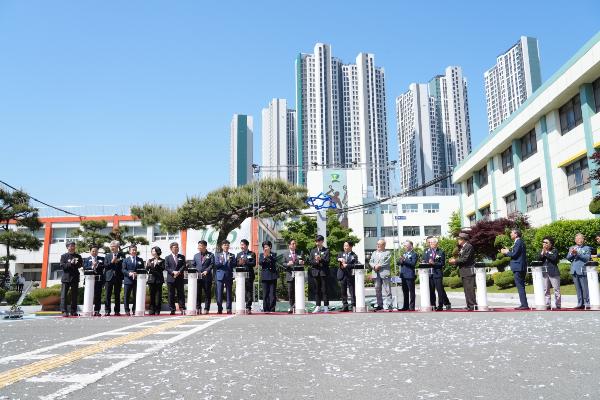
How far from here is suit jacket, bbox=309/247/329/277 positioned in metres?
13.3

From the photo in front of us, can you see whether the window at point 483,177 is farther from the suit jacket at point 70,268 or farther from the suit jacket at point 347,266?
the suit jacket at point 70,268

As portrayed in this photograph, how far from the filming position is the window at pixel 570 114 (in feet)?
86.2

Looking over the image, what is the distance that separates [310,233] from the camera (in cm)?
5538

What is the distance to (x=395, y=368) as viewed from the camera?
463cm

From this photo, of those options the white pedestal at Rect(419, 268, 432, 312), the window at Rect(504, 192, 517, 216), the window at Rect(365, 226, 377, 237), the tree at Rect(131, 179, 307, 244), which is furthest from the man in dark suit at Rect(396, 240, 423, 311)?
the window at Rect(365, 226, 377, 237)

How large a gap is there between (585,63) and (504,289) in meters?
11.4

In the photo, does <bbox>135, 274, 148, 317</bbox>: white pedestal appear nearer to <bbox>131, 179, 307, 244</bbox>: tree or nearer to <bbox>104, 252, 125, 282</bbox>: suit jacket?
<bbox>104, 252, 125, 282</bbox>: suit jacket

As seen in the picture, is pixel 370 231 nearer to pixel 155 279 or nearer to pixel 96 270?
pixel 155 279

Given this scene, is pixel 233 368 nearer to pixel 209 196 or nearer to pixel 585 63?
pixel 209 196

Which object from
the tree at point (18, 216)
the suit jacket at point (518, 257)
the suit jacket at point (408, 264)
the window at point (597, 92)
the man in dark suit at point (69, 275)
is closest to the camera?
the suit jacket at point (518, 257)

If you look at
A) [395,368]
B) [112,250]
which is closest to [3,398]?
[395,368]

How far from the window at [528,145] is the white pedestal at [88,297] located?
27703mm

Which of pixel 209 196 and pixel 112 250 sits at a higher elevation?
pixel 209 196

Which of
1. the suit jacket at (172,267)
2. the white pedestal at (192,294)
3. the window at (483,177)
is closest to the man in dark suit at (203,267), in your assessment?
the white pedestal at (192,294)
